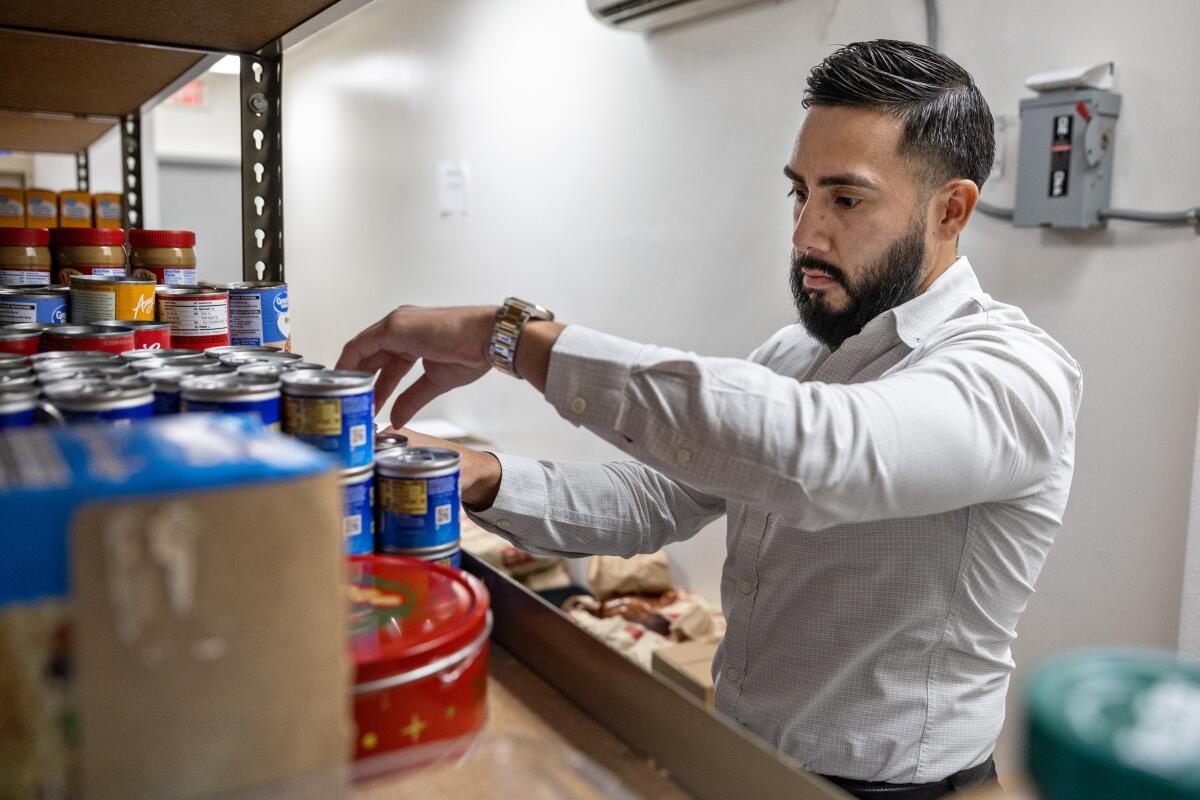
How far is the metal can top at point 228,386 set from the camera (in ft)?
2.68

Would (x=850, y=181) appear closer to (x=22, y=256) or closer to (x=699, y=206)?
(x=22, y=256)

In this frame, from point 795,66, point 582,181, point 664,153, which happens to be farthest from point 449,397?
point 795,66

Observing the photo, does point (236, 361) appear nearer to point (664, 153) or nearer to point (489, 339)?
point (489, 339)

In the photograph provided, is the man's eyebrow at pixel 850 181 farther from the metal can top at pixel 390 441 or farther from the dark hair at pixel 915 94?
the metal can top at pixel 390 441

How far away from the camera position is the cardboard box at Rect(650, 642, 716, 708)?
8.80ft

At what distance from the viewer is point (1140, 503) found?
6.94 feet

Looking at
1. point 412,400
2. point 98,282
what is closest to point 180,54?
point 98,282

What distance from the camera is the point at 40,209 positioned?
246 centimetres

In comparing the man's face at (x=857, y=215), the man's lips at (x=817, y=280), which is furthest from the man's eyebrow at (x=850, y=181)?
the man's lips at (x=817, y=280)

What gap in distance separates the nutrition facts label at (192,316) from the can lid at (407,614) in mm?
499

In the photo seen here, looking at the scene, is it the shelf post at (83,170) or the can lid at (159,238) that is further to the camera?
the shelf post at (83,170)

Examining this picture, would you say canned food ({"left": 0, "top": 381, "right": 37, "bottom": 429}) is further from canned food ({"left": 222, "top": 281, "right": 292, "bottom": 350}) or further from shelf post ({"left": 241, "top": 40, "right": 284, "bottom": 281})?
shelf post ({"left": 241, "top": 40, "right": 284, "bottom": 281})

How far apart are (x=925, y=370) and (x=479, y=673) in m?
0.66

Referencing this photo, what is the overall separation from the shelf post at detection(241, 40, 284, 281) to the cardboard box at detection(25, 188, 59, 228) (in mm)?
1153
